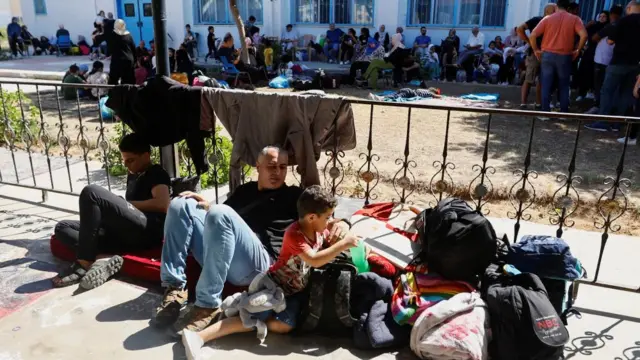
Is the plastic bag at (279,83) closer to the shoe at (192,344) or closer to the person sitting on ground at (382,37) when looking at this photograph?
the person sitting on ground at (382,37)

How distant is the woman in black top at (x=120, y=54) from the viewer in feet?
34.2

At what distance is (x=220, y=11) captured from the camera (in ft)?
69.3

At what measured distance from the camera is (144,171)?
3.92 m

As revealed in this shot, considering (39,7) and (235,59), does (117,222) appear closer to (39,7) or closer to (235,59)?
(235,59)

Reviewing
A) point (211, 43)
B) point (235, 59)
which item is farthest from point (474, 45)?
point (211, 43)

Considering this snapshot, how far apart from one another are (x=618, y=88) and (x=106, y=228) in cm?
778

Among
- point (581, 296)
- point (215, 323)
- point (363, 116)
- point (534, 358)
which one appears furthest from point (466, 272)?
point (363, 116)

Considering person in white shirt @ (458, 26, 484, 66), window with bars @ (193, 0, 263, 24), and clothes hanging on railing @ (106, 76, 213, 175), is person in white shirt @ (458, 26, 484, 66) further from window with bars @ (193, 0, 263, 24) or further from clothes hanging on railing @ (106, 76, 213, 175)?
clothes hanging on railing @ (106, 76, 213, 175)

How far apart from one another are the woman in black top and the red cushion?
7.36 m

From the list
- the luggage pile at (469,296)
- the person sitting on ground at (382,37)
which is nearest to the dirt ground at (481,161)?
the luggage pile at (469,296)

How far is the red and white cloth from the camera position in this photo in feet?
8.96

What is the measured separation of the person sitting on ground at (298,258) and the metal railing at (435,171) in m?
0.91

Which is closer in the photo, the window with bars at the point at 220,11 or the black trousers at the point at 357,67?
the black trousers at the point at 357,67

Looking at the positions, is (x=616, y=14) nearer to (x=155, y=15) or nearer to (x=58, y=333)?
(x=155, y=15)
